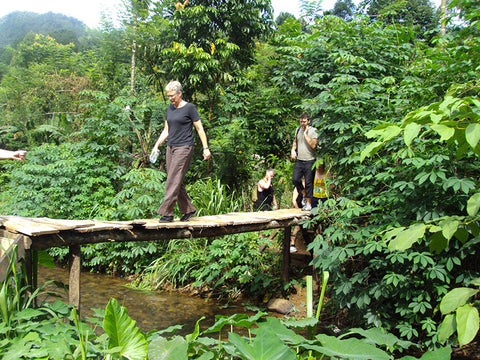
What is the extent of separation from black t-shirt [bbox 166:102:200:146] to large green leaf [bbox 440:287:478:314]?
3240mm

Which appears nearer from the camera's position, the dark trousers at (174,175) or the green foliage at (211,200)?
the dark trousers at (174,175)

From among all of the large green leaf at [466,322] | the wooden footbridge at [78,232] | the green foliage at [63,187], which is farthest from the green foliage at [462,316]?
the green foliage at [63,187]

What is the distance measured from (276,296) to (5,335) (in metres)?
4.59

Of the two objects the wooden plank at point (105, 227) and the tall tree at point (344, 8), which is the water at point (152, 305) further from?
the tall tree at point (344, 8)

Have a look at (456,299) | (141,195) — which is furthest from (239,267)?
(456,299)

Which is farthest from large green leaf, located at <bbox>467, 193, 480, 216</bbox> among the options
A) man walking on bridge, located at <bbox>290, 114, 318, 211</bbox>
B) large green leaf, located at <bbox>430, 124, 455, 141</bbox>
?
man walking on bridge, located at <bbox>290, 114, 318, 211</bbox>

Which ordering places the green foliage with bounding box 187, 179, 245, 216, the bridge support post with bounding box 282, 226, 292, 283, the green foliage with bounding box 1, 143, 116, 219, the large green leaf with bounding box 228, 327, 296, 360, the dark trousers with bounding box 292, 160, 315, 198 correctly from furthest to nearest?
the green foliage with bounding box 1, 143, 116, 219 → the green foliage with bounding box 187, 179, 245, 216 → the bridge support post with bounding box 282, 226, 292, 283 → the dark trousers with bounding box 292, 160, 315, 198 → the large green leaf with bounding box 228, 327, 296, 360

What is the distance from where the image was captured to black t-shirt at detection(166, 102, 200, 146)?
4.17 metres

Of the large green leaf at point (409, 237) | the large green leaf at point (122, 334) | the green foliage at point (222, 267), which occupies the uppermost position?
the large green leaf at point (409, 237)

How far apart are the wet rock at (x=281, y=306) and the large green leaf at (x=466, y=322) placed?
464cm

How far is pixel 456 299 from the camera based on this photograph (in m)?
1.28

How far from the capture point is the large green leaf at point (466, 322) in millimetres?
1183

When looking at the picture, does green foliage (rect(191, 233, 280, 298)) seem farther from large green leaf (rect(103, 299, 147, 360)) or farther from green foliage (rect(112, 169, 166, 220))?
large green leaf (rect(103, 299, 147, 360))

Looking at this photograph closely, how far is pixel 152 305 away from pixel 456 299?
5.26m
